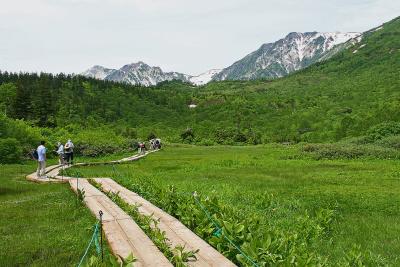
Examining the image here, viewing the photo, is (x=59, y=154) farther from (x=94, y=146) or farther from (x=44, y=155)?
(x=94, y=146)

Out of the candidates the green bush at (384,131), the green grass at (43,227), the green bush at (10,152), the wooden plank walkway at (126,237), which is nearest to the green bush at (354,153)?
the green bush at (384,131)

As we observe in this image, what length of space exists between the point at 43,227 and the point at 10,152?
29.3 m

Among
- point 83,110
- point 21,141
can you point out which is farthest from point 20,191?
point 83,110

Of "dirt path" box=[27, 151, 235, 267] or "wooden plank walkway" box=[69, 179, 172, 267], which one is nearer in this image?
"dirt path" box=[27, 151, 235, 267]

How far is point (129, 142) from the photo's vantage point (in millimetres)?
73188

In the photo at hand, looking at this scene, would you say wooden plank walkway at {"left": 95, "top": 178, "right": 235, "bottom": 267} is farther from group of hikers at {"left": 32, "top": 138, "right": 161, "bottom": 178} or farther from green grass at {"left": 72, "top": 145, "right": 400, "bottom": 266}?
group of hikers at {"left": 32, "top": 138, "right": 161, "bottom": 178}

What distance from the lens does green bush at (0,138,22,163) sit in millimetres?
38287

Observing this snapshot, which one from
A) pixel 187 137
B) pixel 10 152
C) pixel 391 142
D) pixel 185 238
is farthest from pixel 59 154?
pixel 187 137

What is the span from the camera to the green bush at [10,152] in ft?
126

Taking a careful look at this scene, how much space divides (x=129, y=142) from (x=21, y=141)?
21958mm

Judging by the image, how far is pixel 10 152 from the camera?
4222 centimetres

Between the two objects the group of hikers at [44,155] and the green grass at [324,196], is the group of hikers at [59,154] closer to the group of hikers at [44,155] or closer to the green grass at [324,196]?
the group of hikers at [44,155]

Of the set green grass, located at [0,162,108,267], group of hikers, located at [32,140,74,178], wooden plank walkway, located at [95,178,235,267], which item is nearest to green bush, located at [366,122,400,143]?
group of hikers, located at [32,140,74,178]

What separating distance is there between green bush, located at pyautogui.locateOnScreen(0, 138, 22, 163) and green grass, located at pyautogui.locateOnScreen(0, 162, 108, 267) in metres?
14.1
